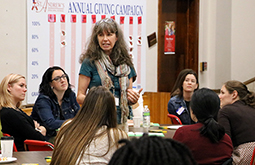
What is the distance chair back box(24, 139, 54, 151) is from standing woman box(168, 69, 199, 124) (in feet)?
6.37

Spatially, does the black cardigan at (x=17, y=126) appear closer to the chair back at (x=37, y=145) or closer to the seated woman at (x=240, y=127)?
the chair back at (x=37, y=145)

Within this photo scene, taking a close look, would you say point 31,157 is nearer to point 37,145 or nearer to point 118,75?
point 37,145

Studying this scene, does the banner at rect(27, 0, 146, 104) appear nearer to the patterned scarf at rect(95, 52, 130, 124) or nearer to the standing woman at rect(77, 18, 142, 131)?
the standing woman at rect(77, 18, 142, 131)

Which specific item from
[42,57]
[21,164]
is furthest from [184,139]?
[42,57]

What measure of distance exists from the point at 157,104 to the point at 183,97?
2.12 metres

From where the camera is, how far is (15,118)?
3225 mm

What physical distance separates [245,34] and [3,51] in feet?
15.8

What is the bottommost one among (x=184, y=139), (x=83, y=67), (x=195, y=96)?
(x=184, y=139)

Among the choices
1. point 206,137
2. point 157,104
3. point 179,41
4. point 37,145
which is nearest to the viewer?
point 206,137

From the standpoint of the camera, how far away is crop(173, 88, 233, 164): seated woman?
218cm

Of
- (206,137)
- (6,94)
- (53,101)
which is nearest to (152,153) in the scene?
(206,137)

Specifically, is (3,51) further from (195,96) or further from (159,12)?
(195,96)

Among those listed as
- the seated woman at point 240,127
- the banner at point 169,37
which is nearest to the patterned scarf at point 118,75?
the seated woman at point 240,127

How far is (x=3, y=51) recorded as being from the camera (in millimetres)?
5656
